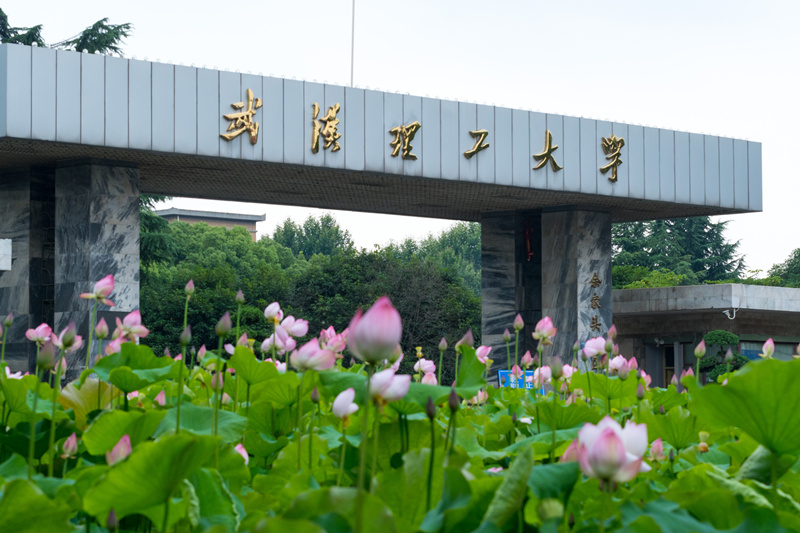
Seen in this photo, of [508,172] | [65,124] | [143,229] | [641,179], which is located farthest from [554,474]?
[143,229]

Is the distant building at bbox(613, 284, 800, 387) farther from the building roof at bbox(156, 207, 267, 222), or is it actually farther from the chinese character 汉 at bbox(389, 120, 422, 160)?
the building roof at bbox(156, 207, 267, 222)

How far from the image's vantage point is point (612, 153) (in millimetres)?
15961

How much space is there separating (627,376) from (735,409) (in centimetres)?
122

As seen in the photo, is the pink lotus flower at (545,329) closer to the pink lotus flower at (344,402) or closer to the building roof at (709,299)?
the pink lotus flower at (344,402)

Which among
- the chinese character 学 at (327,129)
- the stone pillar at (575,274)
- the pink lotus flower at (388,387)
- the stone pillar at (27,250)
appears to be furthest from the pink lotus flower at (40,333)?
the stone pillar at (575,274)

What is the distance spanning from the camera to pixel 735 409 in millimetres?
1057

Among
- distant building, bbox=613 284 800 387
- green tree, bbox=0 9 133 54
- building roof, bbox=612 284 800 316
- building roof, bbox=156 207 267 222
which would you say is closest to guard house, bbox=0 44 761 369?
building roof, bbox=612 284 800 316

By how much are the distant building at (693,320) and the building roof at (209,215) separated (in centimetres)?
4613

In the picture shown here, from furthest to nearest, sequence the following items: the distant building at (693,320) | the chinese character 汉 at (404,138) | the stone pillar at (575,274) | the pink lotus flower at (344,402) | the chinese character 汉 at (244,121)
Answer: the distant building at (693,320) < the stone pillar at (575,274) < the chinese character 汉 at (404,138) < the chinese character 汉 at (244,121) < the pink lotus flower at (344,402)

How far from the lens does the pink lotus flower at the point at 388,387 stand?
1057mm

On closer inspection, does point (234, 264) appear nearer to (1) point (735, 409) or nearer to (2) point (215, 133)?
(2) point (215, 133)

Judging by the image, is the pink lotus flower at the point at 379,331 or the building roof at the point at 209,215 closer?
the pink lotus flower at the point at 379,331

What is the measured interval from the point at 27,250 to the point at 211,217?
177ft

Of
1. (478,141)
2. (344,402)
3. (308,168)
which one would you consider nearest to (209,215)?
(478,141)
